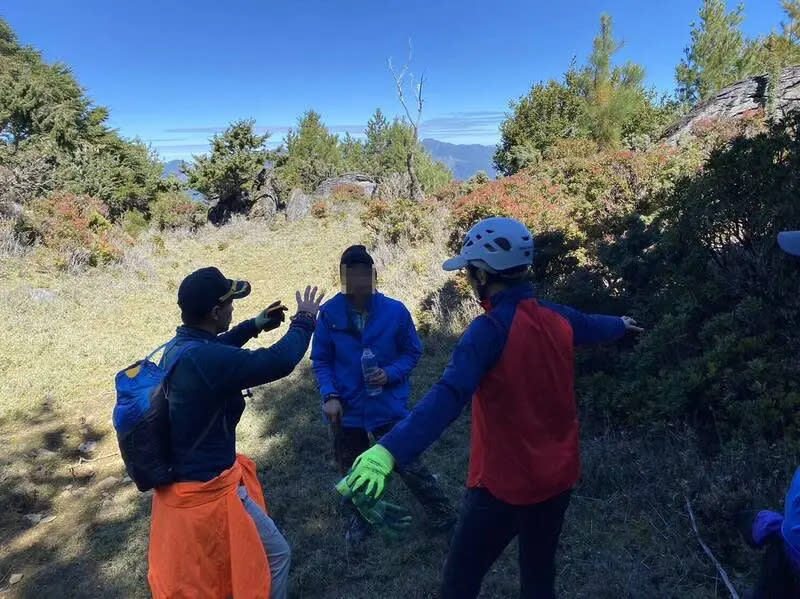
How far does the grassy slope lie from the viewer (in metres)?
2.98

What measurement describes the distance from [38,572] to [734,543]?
14.1ft

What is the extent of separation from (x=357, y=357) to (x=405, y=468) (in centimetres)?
73

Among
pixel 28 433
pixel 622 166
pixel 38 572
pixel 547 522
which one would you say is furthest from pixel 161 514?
pixel 622 166

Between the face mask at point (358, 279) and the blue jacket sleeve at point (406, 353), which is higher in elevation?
the face mask at point (358, 279)

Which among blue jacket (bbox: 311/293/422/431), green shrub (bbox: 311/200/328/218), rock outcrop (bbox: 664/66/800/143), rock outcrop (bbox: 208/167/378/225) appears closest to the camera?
blue jacket (bbox: 311/293/422/431)

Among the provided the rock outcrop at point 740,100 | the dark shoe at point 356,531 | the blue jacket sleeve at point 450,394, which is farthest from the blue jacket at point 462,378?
the rock outcrop at point 740,100

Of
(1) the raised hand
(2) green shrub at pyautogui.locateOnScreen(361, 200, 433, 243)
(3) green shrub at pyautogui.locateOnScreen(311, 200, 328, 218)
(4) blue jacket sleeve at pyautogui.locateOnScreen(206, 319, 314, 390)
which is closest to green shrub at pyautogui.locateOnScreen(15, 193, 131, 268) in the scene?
(2) green shrub at pyautogui.locateOnScreen(361, 200, 433, 243)

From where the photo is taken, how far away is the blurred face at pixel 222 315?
2.16m

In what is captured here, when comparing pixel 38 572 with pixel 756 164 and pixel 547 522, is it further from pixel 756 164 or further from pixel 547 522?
pixel 756 164

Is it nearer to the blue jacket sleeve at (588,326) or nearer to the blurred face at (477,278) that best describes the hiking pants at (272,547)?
the blurred face at (477,278)

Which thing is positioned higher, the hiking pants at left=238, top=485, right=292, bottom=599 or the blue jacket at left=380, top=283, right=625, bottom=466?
the blue jacket at left=380, top=283, right=625, bottom=466

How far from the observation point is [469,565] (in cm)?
195

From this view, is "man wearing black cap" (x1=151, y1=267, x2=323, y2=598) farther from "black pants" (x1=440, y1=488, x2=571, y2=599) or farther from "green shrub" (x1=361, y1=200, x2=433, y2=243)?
"green shrub" (x1=361, y1=200, x2=433, y2=243)

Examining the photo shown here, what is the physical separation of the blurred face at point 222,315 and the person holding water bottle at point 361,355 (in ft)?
2.81
